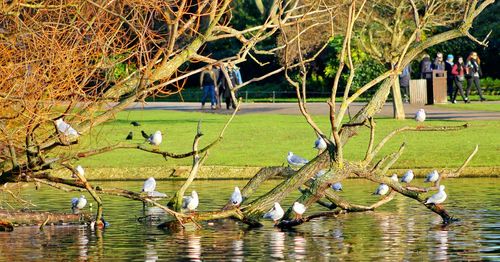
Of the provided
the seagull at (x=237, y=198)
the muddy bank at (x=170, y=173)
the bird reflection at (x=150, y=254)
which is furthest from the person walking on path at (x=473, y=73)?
the bird reflection at (x=150, y=254)

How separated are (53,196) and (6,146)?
25.7ft

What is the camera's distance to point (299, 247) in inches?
652

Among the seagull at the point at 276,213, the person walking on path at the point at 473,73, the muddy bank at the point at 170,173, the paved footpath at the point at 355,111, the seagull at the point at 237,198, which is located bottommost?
the muddy bank at the point at 170,173

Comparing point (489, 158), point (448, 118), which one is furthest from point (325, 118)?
point (489, 158)

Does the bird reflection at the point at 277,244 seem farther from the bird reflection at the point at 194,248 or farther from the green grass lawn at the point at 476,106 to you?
the green grass lawn at the point at 476,106

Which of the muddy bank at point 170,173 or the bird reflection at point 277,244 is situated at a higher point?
the bird reflection at point 277,244

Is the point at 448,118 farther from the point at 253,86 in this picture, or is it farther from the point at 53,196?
the point at 253,86

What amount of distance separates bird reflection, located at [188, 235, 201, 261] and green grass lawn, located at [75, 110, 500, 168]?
9611 millimetres

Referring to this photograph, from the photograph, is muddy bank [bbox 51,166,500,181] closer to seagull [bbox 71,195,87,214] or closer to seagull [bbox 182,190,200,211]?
seagull [bbox 71,195,87,214]

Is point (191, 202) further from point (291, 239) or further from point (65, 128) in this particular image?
point (65, 128)

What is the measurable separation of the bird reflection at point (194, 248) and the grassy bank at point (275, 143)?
9.62m

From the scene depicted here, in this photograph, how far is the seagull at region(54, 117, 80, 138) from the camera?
16562 mm

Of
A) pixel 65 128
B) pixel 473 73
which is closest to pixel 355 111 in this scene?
pixel 473 73

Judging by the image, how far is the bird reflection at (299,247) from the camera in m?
15.5
